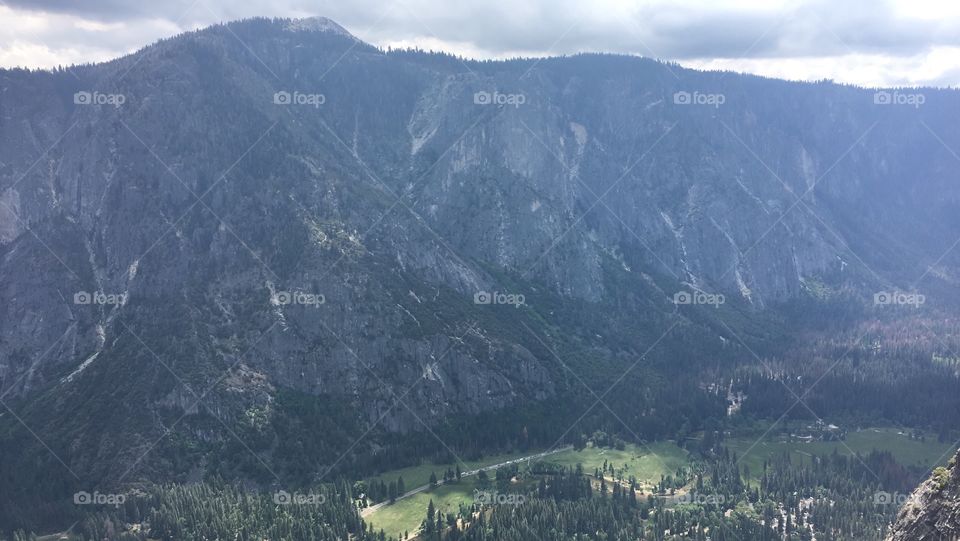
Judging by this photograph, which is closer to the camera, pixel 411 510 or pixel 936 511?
pixel 936 511

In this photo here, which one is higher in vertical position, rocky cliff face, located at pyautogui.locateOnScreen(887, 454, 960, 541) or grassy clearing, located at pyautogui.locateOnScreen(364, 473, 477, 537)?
rocky cliff face, located at pyautogui.locateOnScreen(887, 454, 960, 541)

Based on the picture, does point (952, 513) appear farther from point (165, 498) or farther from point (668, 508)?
point (165, 498)

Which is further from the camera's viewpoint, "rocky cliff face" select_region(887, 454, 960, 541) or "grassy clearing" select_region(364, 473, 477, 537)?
"grassy clearing" select_region(364, 473, 477, 537)

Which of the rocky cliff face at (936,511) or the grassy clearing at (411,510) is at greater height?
the rocky cliff face at (936,511)

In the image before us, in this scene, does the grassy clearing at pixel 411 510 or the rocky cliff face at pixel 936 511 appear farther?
the grassy clearing at pixel 411 510

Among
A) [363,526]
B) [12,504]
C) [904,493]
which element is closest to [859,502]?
[904,493]

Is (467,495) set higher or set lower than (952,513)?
lower

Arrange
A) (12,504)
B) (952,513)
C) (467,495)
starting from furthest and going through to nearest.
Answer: (467,495), (12,504), (952,513)

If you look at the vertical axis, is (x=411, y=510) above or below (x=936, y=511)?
below
